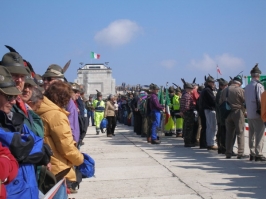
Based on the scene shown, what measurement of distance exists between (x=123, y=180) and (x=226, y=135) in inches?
125

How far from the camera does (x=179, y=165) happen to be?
29.6 ft

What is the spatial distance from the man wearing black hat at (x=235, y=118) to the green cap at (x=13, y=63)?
650 centimetres

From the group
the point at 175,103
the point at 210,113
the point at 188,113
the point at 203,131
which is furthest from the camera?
the point at 175,103

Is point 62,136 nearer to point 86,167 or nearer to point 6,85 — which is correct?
point 86,167

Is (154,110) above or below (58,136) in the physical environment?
above

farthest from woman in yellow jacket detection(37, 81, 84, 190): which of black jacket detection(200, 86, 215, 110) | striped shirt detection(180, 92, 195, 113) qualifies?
striped shirt detection(180, 92, 195, 113)

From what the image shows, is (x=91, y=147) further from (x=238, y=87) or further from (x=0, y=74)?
(x=0, y=74)

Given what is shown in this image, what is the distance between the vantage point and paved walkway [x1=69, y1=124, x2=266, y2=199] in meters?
6.46

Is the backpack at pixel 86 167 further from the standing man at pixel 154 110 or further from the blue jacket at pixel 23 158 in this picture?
the standing man at pixel 154 110

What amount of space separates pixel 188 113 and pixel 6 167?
10.2m

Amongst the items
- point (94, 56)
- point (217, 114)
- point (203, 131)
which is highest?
point (94, 56)

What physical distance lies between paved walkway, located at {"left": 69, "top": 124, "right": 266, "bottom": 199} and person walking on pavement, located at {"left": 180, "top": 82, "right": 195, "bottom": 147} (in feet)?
3.51

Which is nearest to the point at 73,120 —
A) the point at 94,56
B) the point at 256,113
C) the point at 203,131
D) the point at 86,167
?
the point at 86,167

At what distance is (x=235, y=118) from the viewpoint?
9.52 meters
